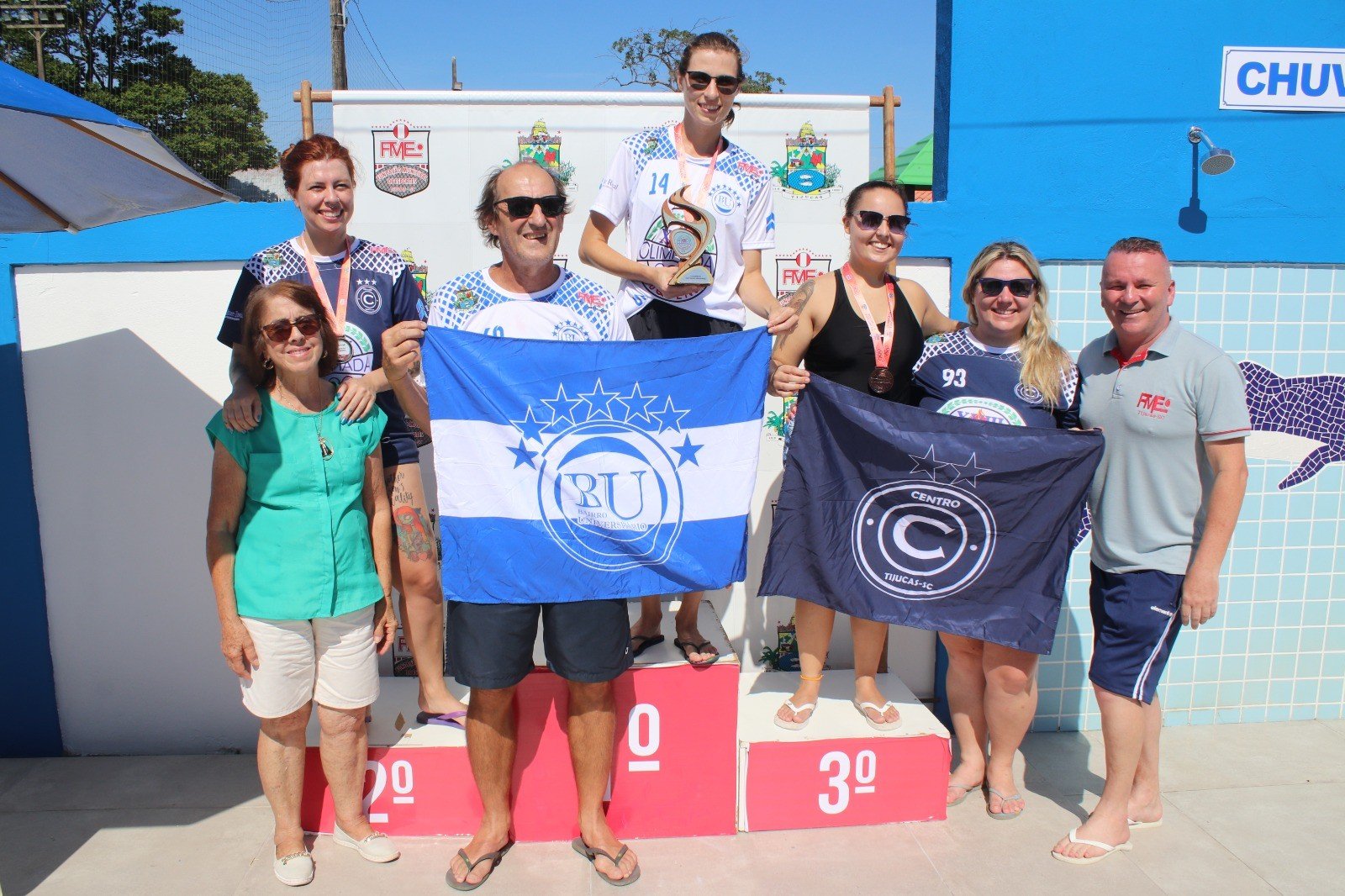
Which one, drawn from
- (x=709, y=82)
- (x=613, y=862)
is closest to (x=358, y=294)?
(x=709, y=82)

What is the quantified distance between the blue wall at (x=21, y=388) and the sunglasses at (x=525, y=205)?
5.02ft

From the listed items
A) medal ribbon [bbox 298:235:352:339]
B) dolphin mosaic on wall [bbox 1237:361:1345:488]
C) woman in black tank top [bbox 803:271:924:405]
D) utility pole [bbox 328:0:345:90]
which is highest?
utility pole [bbox 328:0:345:90]

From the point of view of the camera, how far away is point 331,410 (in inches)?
114

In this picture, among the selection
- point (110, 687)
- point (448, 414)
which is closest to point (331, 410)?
point (448, 414)

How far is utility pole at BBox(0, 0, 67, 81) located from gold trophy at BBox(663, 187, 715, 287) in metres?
26.9

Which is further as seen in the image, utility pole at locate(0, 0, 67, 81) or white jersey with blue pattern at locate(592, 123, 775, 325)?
utility pole at locate(0, 0, 67, 81)

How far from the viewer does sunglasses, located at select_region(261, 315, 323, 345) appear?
107 inches

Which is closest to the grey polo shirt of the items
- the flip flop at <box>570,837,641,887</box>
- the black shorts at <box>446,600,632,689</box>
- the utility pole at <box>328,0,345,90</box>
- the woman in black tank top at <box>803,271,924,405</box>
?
the woman in black tank top at <box>803,271,924,405</box>

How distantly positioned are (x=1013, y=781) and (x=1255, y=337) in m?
2.28

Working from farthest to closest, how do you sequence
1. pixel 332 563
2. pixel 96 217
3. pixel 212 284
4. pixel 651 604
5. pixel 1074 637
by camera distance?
pixel 1074 637 < pixel 212 284 < pixel 651 604 < pixel 96 217 < pixel 332 563

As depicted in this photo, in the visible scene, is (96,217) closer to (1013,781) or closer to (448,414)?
(448,414)

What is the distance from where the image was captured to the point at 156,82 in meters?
29.9

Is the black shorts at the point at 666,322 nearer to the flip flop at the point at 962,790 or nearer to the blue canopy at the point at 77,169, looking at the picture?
the blue canopy at the point at 77,169

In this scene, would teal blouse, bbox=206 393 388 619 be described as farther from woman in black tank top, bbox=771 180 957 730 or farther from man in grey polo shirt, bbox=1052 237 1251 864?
man in grey polo shirt, bbox=1052 237 1251 864
